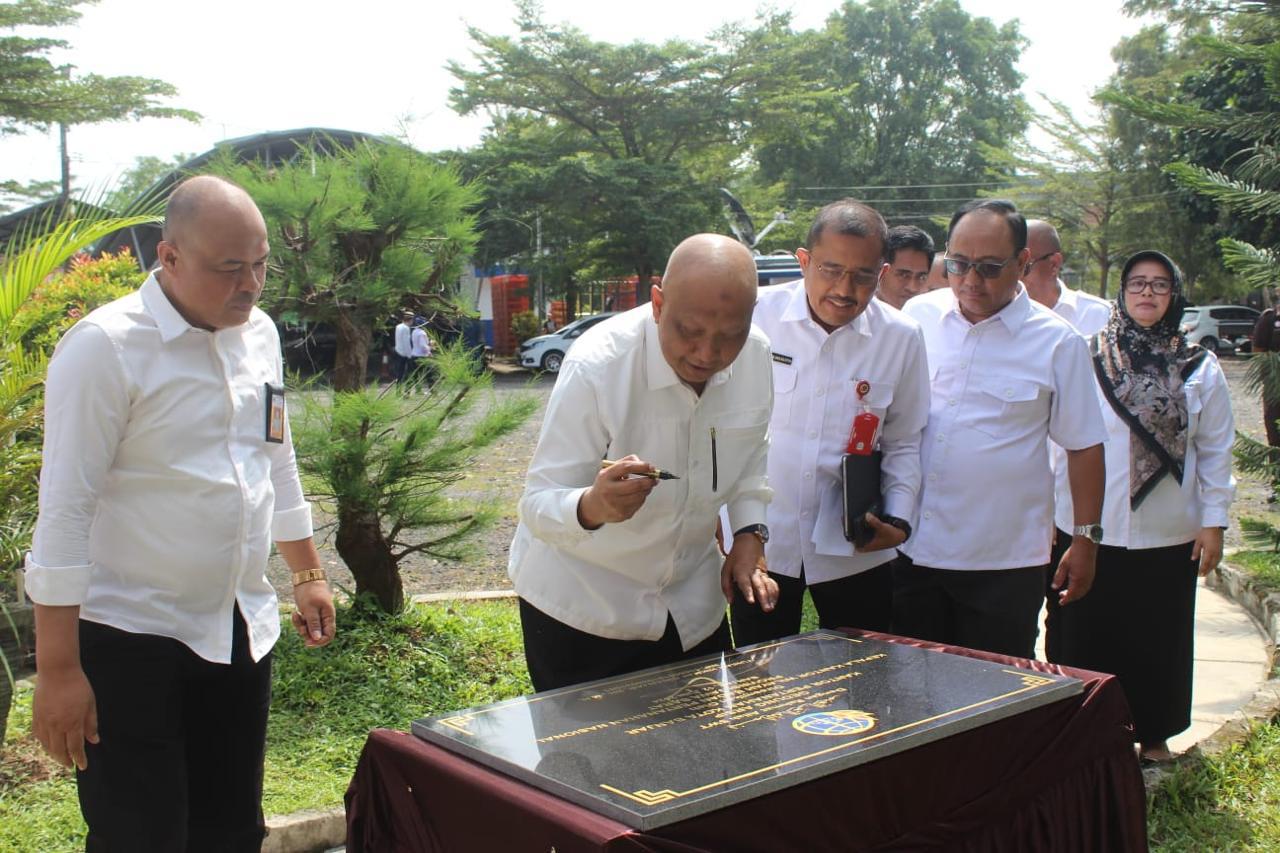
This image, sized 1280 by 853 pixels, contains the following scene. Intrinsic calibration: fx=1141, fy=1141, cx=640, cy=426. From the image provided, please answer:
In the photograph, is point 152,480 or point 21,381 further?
point 21,381

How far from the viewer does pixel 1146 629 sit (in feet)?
12.1

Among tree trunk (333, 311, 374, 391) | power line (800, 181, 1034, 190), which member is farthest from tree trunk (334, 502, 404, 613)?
power line (800, 181, 1034, 190)

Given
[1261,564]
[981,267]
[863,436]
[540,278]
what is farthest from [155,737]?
[540,278]

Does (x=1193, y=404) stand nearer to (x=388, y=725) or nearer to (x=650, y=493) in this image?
(x=650, y=493)

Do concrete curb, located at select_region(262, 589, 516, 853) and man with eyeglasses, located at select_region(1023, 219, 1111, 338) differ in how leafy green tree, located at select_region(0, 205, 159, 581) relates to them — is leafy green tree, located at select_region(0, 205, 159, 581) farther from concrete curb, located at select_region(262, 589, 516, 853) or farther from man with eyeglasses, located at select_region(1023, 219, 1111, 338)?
man with eyeglasses, located at select_region(1023, 219, 1111, 338)

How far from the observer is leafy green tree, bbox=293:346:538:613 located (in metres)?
4.51

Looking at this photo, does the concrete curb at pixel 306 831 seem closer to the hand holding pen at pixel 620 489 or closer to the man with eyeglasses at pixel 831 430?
the man with eyeglasses at pixel 831 430

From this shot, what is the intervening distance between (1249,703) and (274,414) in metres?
3.63

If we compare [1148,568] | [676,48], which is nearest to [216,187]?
[1148,568]

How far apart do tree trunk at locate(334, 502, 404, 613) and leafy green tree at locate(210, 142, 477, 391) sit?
0.63 metres

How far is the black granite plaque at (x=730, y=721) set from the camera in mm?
1688

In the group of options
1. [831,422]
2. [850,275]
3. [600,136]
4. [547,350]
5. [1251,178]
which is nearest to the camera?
[850,275]

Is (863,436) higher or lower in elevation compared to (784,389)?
lower

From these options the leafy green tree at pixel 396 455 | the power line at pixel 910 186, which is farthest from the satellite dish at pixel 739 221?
the leafy green tree at pixel 396 455
